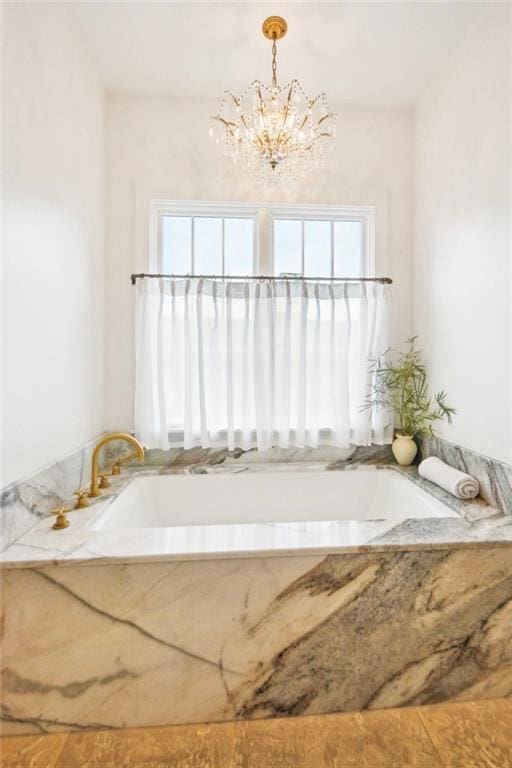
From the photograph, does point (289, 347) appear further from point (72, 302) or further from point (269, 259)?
point (72, 302)

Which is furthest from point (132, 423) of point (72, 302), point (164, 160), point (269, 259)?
point (164, 160)

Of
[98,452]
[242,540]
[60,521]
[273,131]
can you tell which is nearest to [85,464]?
[98,452]

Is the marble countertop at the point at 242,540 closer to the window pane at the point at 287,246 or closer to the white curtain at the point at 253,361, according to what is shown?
the white curtain at the point at 253,361

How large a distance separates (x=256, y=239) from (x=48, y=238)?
1181 mm

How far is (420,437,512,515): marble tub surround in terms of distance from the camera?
4.85ft

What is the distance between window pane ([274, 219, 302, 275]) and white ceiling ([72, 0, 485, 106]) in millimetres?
733

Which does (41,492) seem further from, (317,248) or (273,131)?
(317,248)

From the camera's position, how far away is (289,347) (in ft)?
6.93

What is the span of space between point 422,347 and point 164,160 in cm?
193

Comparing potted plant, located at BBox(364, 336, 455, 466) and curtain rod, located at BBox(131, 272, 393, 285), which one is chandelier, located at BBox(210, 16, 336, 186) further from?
potted plant, located at BBox(364, 336, 455, 466)

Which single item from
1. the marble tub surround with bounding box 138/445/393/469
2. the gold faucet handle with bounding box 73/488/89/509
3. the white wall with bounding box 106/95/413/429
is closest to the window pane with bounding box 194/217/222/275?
the white wall with bounding box 106/95/413/429

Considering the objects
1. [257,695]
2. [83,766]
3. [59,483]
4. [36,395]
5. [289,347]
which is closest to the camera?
[83,766]

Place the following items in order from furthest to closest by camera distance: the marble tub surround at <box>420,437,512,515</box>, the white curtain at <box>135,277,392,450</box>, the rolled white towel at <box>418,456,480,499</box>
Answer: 1. the white curtain at <box>135,277,392,450</box>
2. the rolled white towel at <box>418,456,480,499</box>
3. the marble tub surround at <box>420,437,512,515</box>

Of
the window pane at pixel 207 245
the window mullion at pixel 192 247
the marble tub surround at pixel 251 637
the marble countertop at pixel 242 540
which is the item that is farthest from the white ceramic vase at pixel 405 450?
the window mullion at pixel 192 247
